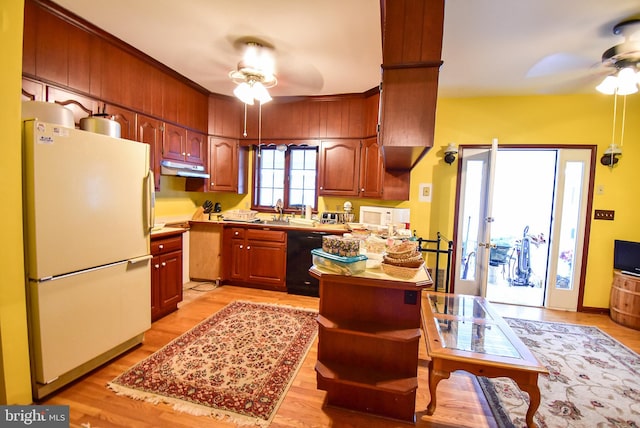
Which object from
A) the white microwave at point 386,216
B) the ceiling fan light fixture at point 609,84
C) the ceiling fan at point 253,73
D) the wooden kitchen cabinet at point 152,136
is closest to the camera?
the ceiling fan light fixture at point 609,84

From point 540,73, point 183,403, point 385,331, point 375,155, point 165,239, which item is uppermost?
point 540,73

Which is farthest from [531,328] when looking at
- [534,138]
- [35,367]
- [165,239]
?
[35,367]

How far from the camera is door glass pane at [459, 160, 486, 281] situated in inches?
149

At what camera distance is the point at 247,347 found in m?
2.43

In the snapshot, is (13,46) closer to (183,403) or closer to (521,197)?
(183,403)

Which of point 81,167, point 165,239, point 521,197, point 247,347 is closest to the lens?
point 81,167

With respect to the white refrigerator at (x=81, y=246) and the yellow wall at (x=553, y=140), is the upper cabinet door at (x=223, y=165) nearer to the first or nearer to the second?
the yellow wall at (x=553, y=140)

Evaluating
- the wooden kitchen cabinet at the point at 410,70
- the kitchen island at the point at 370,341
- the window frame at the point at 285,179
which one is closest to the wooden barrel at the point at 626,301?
the kitchen island at the point at 370,341

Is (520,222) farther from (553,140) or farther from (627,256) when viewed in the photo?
(553,140)

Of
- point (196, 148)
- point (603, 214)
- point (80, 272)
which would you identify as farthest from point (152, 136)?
point (603, 214)

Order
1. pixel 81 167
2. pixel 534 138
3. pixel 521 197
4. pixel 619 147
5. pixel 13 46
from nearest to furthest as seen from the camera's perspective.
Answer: pixel 13 46 < pixel 81 167 < pixel 619 147 < pixel 534 138 < pixel 521 197

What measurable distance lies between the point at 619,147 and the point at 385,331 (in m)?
4.00

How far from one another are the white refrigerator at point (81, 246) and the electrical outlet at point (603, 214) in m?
5.11

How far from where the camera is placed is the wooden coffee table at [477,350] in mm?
1604
